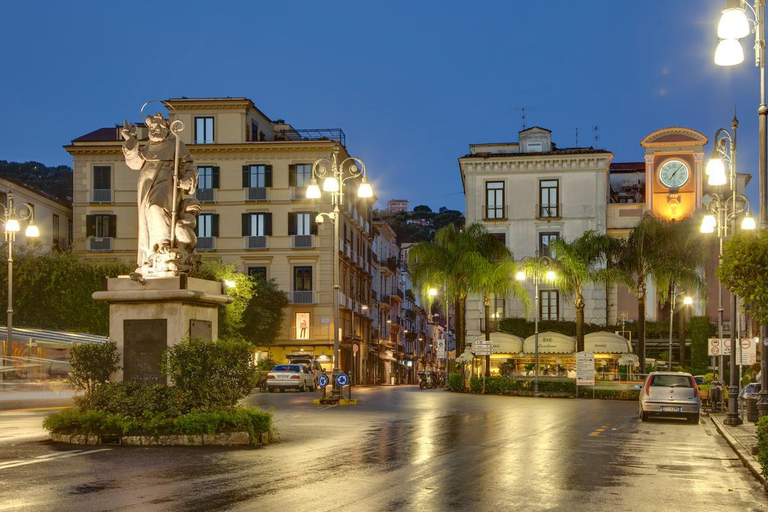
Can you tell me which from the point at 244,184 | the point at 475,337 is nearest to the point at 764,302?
the point at 475,337

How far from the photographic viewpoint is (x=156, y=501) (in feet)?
34.2

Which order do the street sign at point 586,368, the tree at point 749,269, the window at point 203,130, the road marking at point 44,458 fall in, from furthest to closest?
the window at point 203,130 < the street sign at point 586,368 < the tree at point 749,269 < the road marking at point 44,458

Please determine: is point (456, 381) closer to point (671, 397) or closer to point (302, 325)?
point (302, 325)

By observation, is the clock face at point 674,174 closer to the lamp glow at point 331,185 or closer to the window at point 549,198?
the window at point 549,198

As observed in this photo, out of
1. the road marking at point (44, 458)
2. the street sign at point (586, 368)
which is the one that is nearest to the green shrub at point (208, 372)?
the road marking at point (44, 458)

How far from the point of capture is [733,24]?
1417 cm

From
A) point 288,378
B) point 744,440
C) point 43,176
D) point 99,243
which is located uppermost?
point 43,176

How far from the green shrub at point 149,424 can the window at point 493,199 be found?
51.4 m

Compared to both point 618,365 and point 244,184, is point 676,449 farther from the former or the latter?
point 244,184

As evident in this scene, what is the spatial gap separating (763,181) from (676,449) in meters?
5.77

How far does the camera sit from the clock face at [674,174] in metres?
64.3

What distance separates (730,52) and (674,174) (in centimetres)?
5188

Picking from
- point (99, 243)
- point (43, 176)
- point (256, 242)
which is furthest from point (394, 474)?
point (43, 176)

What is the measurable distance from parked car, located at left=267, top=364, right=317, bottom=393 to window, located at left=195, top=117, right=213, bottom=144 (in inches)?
1000
